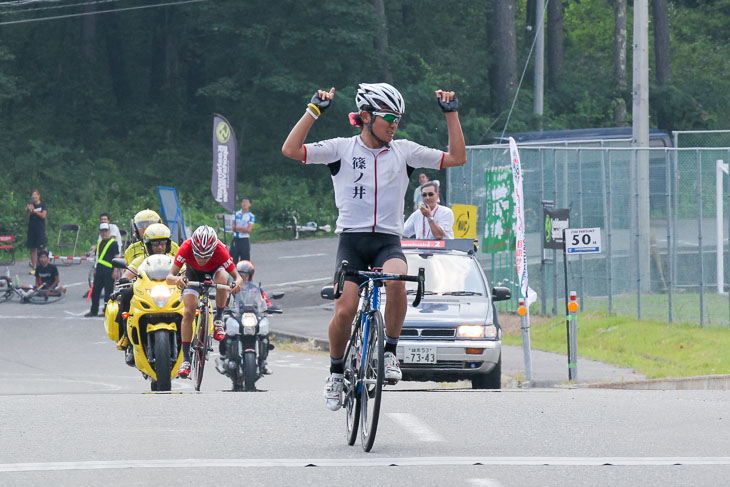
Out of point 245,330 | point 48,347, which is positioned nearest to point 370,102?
point 245,330

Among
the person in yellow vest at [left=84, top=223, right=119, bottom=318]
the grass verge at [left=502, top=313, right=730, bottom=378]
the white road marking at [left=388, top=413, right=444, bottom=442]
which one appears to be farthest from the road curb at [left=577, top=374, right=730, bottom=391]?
the person in yellow vest at [left=84, top=223, right=119, bottom=318]

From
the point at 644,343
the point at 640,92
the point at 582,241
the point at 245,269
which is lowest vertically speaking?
the point at 644,343

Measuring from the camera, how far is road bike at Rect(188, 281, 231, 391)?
14.3 meters

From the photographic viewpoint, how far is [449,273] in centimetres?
1599

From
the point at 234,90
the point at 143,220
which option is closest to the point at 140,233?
the point at 143,220

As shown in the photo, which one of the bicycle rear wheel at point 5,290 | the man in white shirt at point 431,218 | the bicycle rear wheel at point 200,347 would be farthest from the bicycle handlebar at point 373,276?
the bicycle rear wheel at point 5,290

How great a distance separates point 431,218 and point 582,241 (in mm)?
1844

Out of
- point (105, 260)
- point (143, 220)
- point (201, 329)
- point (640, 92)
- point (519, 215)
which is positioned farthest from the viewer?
point (105, 260)

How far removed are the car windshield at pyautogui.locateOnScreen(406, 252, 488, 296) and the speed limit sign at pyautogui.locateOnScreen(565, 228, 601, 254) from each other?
6.67ft

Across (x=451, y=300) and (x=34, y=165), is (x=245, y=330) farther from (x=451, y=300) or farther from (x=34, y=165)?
(x=34, y=165)

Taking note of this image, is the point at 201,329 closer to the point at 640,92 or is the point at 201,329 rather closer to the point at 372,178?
the point at 372,178

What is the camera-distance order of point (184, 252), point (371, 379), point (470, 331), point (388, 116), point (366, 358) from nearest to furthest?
point (371, 379), point (366, 358), point (388, 116), point (184, 252), point (470, 331)

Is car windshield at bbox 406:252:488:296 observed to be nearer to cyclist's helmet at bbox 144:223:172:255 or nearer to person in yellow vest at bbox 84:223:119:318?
cyclist's helmet at bbox 144:223:172:255

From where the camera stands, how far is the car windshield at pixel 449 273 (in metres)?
15.8
